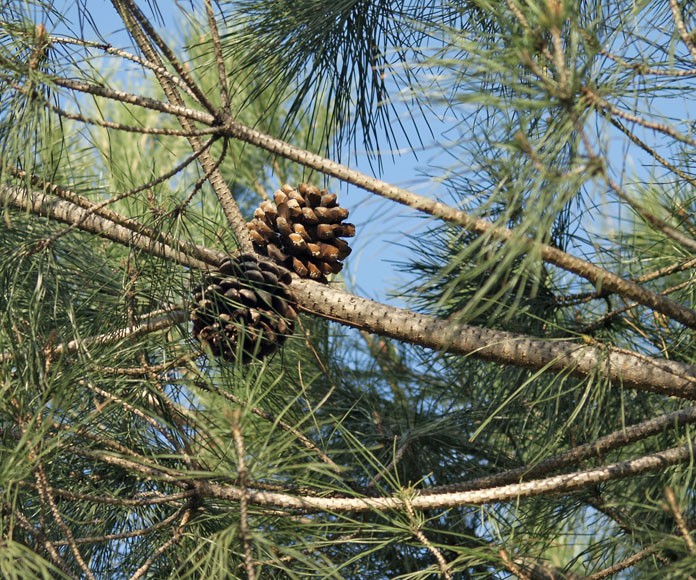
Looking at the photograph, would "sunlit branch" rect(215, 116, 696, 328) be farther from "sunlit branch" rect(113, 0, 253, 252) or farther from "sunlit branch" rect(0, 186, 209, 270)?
"sunlit branch" rect(0, 186, 209, 270)

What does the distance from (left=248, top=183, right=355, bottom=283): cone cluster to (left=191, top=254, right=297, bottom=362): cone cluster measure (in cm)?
9

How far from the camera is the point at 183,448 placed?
1242mm

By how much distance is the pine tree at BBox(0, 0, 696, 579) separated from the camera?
38.1 inches

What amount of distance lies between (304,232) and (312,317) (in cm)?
13

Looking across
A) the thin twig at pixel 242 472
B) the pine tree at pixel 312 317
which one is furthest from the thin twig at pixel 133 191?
the thin twig at pixel 242 472

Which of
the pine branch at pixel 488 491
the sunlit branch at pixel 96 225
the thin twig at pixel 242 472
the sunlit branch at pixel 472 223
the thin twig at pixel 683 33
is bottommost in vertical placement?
the thin twig at pixel 242 472

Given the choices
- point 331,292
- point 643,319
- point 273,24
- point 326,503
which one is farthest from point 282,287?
point 643,319

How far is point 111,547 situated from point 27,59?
2.13ft

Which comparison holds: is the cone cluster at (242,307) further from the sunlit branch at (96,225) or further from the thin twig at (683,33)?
the thin twig at (683,33)

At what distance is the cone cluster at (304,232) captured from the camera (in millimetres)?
1452

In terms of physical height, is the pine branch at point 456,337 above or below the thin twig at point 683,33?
below

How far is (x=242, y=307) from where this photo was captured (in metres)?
1.29

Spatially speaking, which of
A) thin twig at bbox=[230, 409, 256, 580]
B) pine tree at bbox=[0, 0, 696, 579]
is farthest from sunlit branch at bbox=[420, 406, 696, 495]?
thin twig at bbox=[230, 409, 256, 580]

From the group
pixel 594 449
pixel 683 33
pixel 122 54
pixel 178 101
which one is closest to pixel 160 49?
pixel 122 54
